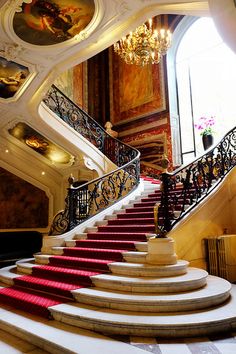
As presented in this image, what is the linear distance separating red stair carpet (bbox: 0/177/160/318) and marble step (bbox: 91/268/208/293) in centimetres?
31

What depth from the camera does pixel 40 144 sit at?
8.50 m

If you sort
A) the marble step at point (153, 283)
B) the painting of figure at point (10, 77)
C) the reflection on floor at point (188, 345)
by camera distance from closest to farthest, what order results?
the reflection on floor at point (188, 345) < the marble step at point (153, 283) < the painting of figure at point (10, 77)

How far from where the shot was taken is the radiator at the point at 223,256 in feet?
15.1

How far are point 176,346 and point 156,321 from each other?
30 cm

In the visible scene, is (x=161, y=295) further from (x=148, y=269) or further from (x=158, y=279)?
(x=148, y=269)

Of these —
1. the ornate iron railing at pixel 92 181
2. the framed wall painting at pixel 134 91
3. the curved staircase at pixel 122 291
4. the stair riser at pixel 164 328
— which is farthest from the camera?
the framed wall painting at pixel 134 91

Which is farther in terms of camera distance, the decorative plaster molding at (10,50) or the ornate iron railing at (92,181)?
the ornate iron railing at (92,181)

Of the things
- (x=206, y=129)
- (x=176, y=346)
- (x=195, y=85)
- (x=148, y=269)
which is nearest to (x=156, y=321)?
(x=176, y=346)

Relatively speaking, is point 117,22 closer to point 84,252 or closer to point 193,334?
point 84,252

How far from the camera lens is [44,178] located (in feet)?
32.0

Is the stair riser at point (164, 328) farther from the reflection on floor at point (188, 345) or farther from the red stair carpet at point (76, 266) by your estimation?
the red stair carpet at point (76, 266)

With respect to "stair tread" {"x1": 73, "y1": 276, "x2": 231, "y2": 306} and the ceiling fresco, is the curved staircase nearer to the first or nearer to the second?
"stair tread" {"x1": 73, "y1": 276, "x2": 231, "y2": 306}

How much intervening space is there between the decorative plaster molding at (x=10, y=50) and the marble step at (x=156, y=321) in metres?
4.66

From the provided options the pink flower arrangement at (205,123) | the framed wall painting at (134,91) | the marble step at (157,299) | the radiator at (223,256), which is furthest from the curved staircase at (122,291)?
the framed wall painting at (134,91)
